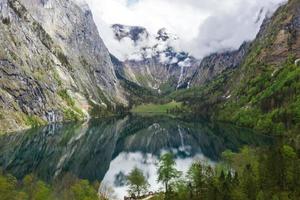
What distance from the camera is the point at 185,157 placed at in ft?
609

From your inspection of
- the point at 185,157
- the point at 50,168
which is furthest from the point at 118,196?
the point at 185,157

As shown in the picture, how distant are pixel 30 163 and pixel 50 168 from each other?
1166 cm

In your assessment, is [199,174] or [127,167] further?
[127,167]

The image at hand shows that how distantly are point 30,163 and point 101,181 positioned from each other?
109ft

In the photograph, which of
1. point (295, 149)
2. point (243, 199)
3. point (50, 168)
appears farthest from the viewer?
point (50, 168)

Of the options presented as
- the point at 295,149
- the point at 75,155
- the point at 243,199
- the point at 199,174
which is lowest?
the point at 243,199

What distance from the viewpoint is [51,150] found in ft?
644

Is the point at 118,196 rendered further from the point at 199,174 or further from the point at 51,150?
the point at 51,150

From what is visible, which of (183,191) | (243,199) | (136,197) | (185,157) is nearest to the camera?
(243,199)

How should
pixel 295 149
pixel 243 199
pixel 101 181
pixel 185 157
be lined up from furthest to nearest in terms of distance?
pixel 185 157, pixel 101 181, pixel 295 149, pixel 243 199

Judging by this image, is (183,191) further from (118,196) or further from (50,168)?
(50,168)

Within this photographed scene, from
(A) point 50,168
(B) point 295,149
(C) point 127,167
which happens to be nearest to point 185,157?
(C) point 127,167

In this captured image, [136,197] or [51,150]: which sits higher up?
[51,150]

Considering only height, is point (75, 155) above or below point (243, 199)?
above
